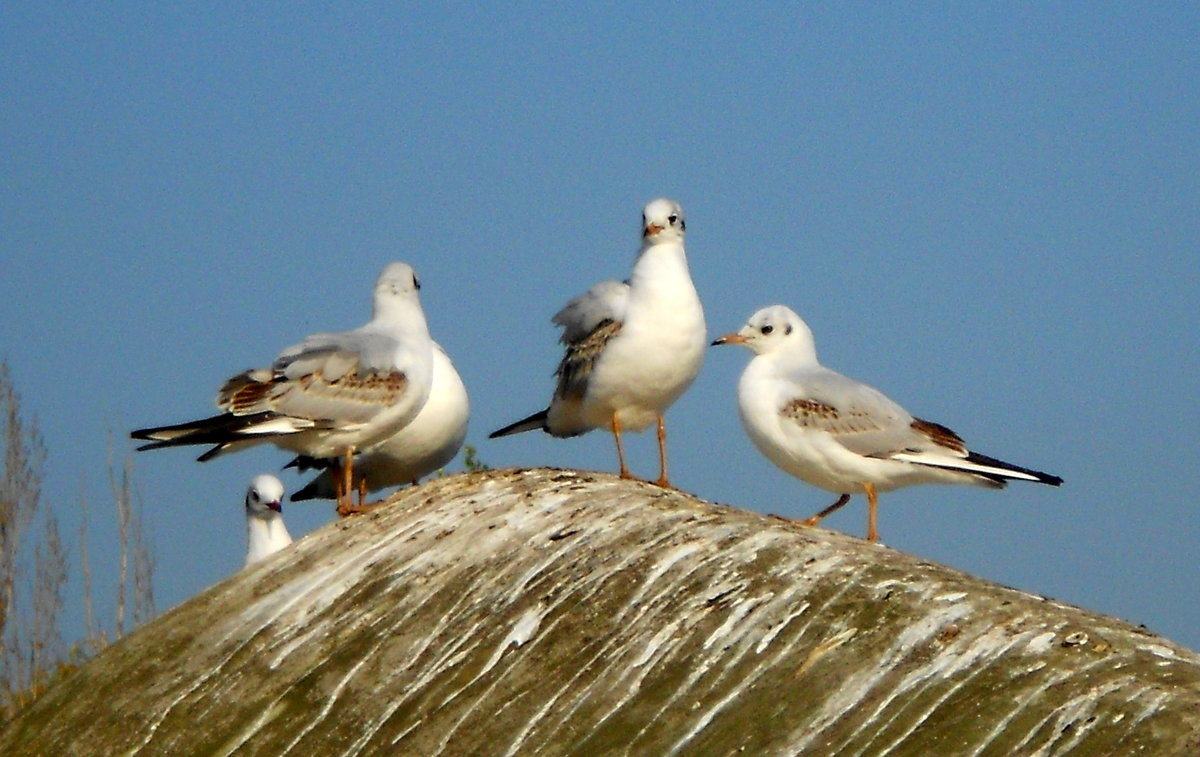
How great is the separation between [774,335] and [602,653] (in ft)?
12.9

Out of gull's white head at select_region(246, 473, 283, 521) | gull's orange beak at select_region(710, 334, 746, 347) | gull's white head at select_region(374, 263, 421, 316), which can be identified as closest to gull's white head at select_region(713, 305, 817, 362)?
gull's orange beak at select_region(710, 334, 746, 347)

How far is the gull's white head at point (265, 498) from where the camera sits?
12.6 meters

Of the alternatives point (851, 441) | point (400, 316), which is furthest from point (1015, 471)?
point (400, 316)

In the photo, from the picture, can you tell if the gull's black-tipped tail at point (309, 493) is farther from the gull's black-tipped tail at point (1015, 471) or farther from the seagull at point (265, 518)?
the gull's black-tipped tail at point (1015, 471)

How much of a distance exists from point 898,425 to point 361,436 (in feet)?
10.7

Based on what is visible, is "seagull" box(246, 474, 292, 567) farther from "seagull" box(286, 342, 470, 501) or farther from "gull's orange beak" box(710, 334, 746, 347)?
"gull's orange beak" box(710, 334, 746, 347)

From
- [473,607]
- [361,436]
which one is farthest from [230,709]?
[361,436]

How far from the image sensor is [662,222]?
37.1 ft

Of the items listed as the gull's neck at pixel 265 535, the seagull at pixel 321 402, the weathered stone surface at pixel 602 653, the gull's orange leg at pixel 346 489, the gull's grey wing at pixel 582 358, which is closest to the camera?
the weathered stone surface at pixel 602 653

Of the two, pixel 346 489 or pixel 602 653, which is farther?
pixel 346 489

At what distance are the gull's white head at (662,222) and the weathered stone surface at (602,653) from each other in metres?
2.02

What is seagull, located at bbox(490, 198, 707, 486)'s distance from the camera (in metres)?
11.0

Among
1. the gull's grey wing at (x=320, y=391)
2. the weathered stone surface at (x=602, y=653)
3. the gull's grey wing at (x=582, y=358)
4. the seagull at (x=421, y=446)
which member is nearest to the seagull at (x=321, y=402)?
the gull's grey wing at (x=320, y=391)

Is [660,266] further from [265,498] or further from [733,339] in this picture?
[265,498]
